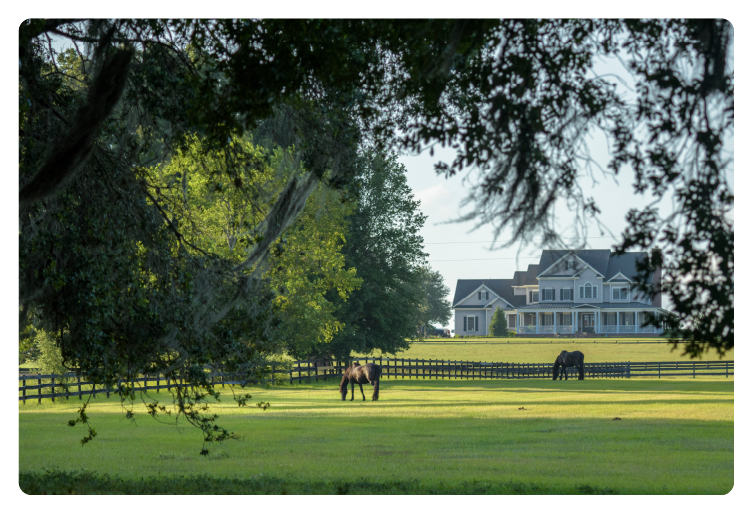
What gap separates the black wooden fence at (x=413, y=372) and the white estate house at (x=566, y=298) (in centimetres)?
64

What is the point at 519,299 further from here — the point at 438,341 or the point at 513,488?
the point at 513,488

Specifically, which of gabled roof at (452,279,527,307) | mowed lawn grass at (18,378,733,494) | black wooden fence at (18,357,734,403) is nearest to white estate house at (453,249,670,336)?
gabled roof at (452,279,527,307)

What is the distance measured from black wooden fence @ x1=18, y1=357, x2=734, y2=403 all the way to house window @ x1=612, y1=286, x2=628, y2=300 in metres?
0.90

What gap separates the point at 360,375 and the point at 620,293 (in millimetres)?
3858

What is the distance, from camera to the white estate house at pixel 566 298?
542 centimetres

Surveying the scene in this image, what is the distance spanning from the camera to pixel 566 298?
618 centimetres

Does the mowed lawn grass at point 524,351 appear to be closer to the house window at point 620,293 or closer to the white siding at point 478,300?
the white siding at point 478,300

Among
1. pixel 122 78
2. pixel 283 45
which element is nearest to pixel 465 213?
pixel 283 45

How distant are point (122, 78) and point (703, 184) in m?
4.56

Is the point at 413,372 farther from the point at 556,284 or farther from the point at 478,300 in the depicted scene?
the point at 556,284

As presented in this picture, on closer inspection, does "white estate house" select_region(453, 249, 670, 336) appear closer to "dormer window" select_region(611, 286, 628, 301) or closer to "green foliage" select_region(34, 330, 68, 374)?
"dormer window" select_region(611, 286, 628, 301)

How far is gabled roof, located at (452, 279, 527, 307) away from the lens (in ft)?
19.6

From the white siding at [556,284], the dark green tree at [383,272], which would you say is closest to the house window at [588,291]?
the white siding at [556,284]

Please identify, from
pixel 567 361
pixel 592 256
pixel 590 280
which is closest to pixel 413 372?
pixel 567 361
